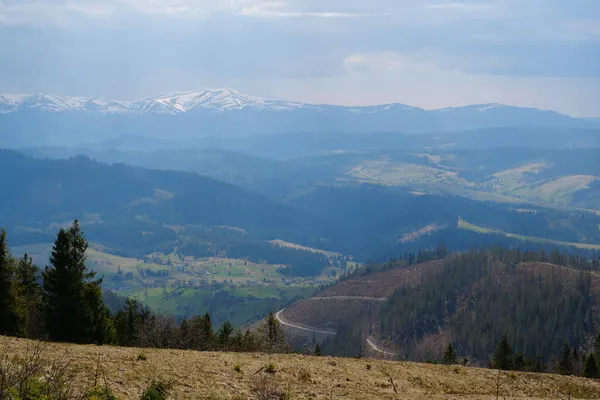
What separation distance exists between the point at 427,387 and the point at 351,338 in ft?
477

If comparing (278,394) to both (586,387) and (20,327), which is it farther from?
(20,327)

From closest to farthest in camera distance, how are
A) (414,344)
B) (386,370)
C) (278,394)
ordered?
(278,394) → (386,370) → (414,344)

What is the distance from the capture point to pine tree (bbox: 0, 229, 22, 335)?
39.8 m

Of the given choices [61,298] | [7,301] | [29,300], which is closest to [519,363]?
[29,300]

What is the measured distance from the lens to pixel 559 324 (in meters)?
151

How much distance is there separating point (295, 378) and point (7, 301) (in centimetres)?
2481

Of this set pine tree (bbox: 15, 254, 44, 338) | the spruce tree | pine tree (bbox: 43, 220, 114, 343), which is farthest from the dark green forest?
the spruce tree

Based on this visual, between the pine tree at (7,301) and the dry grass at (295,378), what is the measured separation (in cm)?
1229

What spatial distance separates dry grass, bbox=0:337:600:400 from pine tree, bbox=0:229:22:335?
12.3 meters

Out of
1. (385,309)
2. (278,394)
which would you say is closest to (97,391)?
(278,394)

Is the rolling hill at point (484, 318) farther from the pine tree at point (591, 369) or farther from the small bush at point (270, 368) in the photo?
the small bush at point (270, 368)

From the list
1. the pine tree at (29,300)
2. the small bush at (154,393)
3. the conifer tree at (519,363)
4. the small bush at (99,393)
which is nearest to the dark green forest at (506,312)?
the conifer tree at (519,363)

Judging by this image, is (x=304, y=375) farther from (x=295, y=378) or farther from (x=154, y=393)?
(x=154, y=393)

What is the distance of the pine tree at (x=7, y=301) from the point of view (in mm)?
39812
